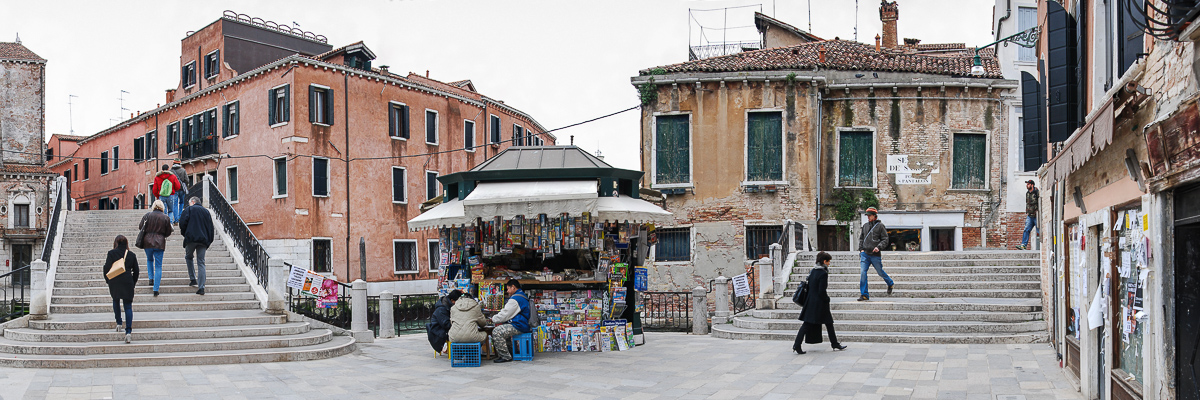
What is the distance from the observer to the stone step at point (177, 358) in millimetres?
9445

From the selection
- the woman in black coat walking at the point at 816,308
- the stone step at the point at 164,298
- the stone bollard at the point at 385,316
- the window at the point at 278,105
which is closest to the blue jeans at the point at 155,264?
the stone step at the point at 164,298

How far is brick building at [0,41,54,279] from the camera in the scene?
112 ft

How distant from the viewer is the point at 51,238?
520 inches

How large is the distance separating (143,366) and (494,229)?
4.38m

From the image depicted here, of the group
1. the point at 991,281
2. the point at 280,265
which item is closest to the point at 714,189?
the point at 991,281

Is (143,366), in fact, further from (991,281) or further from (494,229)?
(991,281)

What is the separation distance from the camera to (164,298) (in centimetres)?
1225

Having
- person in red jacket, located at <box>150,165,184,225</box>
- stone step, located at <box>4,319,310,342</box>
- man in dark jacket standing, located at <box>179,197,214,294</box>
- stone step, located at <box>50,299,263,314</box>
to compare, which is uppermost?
person in red jacket, located at <box>150,165,184,225</box>

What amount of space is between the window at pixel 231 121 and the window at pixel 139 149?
681 cm

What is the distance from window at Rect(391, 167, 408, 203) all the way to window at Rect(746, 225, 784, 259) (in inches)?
515

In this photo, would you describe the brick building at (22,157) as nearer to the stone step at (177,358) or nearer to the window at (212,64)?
the window at (212,64)

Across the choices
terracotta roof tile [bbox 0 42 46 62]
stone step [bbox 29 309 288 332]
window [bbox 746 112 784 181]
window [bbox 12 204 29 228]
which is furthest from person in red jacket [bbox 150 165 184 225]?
terracotta roof tile [bbox 0 42 46 62]

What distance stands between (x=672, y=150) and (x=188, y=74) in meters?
20.1

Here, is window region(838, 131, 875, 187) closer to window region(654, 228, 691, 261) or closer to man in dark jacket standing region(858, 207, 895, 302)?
window region(654, 228, 691, 261)
